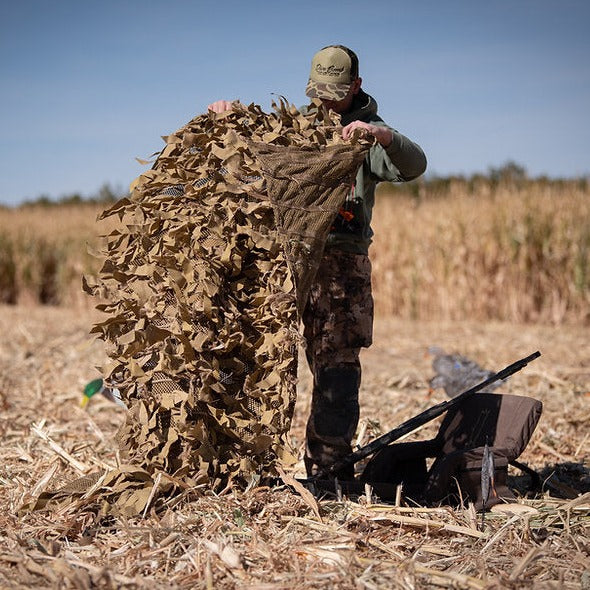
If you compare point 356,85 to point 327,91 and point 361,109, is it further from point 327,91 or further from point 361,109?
point 327,91

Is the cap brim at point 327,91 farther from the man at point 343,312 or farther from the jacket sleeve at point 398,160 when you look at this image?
the jacket sleeve at point 398,160

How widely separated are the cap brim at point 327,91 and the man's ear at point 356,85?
0.42 ft

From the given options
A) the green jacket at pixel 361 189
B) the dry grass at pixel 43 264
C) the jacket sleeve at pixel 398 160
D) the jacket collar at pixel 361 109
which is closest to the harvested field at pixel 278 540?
the green jacket at pixel 361 189

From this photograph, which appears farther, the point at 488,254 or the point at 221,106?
the point at 488,254

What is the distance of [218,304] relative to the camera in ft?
10.7

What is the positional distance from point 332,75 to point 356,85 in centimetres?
22

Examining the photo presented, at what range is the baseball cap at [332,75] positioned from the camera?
3600mm

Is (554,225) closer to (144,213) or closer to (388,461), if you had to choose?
(388,461)

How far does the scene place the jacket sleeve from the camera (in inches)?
138

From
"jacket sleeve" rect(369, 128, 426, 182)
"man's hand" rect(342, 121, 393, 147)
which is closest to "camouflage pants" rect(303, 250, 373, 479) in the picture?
"jacket sleeve" rect(369, 128, 426, 182)

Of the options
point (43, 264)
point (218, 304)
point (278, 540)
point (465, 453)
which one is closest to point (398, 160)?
point (218, 304)

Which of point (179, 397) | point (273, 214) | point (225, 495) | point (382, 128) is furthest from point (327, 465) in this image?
point (382, 128)

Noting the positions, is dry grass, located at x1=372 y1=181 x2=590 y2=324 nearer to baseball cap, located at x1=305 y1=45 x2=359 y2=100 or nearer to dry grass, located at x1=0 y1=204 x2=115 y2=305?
dry grass, located at x1=0 y1=204 x2=115 y2=305

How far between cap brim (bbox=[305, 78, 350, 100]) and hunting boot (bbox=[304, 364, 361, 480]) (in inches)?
56.0
